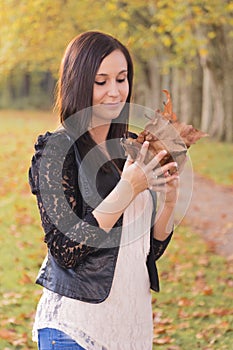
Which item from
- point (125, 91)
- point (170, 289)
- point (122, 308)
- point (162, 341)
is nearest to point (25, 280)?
point (170, 289)

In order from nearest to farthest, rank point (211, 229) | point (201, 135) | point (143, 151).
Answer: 1. point (143, 151)
2. point (201, 135)
3. point (211, 229)

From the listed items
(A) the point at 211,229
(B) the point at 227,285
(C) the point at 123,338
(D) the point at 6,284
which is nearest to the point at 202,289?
(B) the point at 227,285

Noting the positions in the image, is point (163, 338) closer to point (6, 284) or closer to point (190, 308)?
point (190, 308)

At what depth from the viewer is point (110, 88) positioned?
99.7 inches

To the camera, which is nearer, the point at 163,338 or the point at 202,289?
the point at 163,338

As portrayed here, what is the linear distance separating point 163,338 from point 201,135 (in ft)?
10.4

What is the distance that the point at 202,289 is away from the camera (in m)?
6.61

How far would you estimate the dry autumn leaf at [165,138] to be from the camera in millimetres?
2342

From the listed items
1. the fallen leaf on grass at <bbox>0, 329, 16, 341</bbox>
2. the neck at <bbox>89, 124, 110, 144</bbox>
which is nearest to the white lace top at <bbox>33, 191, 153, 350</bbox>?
the neck at <bbox>89, 124, 110, 144</bbox>

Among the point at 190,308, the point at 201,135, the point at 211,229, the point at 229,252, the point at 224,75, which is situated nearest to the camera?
the point at 201,135

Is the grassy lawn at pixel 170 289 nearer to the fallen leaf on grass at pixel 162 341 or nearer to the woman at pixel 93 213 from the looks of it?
the fallen leaf on grass at pixel 162 341

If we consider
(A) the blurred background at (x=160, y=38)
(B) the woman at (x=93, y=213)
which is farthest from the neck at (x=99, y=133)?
(A) the blurred background at (x=160, y=38)

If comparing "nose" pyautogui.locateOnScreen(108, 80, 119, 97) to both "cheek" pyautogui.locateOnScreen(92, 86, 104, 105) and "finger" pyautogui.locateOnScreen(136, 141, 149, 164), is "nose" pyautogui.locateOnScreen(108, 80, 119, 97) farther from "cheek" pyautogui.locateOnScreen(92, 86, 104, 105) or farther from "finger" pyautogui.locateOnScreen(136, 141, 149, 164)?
"finger" pyautogui.locateOnScreen(136, 141, 149, 164)

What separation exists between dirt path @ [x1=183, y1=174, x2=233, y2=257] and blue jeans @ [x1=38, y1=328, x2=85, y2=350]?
576cm
